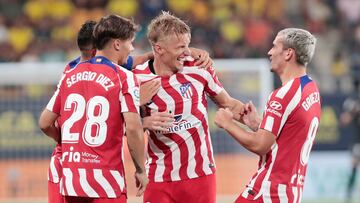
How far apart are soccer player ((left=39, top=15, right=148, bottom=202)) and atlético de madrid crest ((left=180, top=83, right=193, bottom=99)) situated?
99cm

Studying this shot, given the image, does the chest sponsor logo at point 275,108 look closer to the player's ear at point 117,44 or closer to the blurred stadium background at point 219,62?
the player's ear at point 117,44

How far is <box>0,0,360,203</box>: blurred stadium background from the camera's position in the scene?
40.8 feet

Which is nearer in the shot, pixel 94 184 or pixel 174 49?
pixel 94 184

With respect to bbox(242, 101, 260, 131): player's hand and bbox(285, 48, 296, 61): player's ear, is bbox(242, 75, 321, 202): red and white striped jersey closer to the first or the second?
bbox(285, 48, 296, 61): player's ear

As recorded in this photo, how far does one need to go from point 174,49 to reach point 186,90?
0.38 m

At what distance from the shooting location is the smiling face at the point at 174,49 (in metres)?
6.92

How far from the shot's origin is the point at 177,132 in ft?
23.1


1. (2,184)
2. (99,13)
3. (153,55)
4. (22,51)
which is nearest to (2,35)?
(22,51)

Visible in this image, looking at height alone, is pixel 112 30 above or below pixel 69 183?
above

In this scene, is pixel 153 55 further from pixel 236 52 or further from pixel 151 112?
pixel 236 52

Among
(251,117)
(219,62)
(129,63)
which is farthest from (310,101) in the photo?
(219,62)

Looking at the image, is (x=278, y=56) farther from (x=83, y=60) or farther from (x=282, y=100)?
(x=83, y=60)

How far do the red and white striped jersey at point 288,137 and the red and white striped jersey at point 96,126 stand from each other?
3.24ft

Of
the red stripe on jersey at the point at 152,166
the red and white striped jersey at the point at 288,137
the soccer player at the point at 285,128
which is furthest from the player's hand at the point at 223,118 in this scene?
the red stripe on jersey at the point at 152,166
